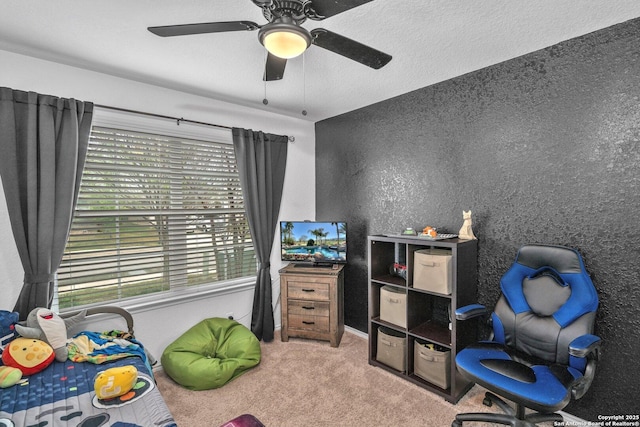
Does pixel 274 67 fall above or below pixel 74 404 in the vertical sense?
above

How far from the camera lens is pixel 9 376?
1.58 m

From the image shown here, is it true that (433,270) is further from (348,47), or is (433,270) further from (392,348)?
(348,47)

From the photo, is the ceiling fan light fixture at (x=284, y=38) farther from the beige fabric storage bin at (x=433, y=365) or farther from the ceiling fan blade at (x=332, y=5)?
the beige fabric storage bin at (x=433, y=365)

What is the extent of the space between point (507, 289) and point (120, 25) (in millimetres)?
3012

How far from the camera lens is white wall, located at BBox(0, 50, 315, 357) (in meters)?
2.12

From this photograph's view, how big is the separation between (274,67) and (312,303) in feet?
Answer: 7.37

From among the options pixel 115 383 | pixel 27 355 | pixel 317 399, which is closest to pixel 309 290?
pixel 317 399

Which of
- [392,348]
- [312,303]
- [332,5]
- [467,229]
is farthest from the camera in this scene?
[312,303]

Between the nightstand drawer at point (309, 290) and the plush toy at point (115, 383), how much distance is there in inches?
68.4

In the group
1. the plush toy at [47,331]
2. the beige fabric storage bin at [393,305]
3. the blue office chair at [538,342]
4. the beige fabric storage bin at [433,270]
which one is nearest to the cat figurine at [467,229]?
the beige fabric storage bin at [433,270]

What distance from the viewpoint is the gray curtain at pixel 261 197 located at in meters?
3.21

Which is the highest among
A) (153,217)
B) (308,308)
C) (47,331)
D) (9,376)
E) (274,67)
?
(274,67)

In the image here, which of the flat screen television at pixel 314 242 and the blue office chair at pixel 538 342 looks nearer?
the blue office chair at pixel 538 342

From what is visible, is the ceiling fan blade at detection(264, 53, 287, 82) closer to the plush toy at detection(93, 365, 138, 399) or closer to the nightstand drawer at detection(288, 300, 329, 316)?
the plush toy at detection(93, 365, 138, 399)
